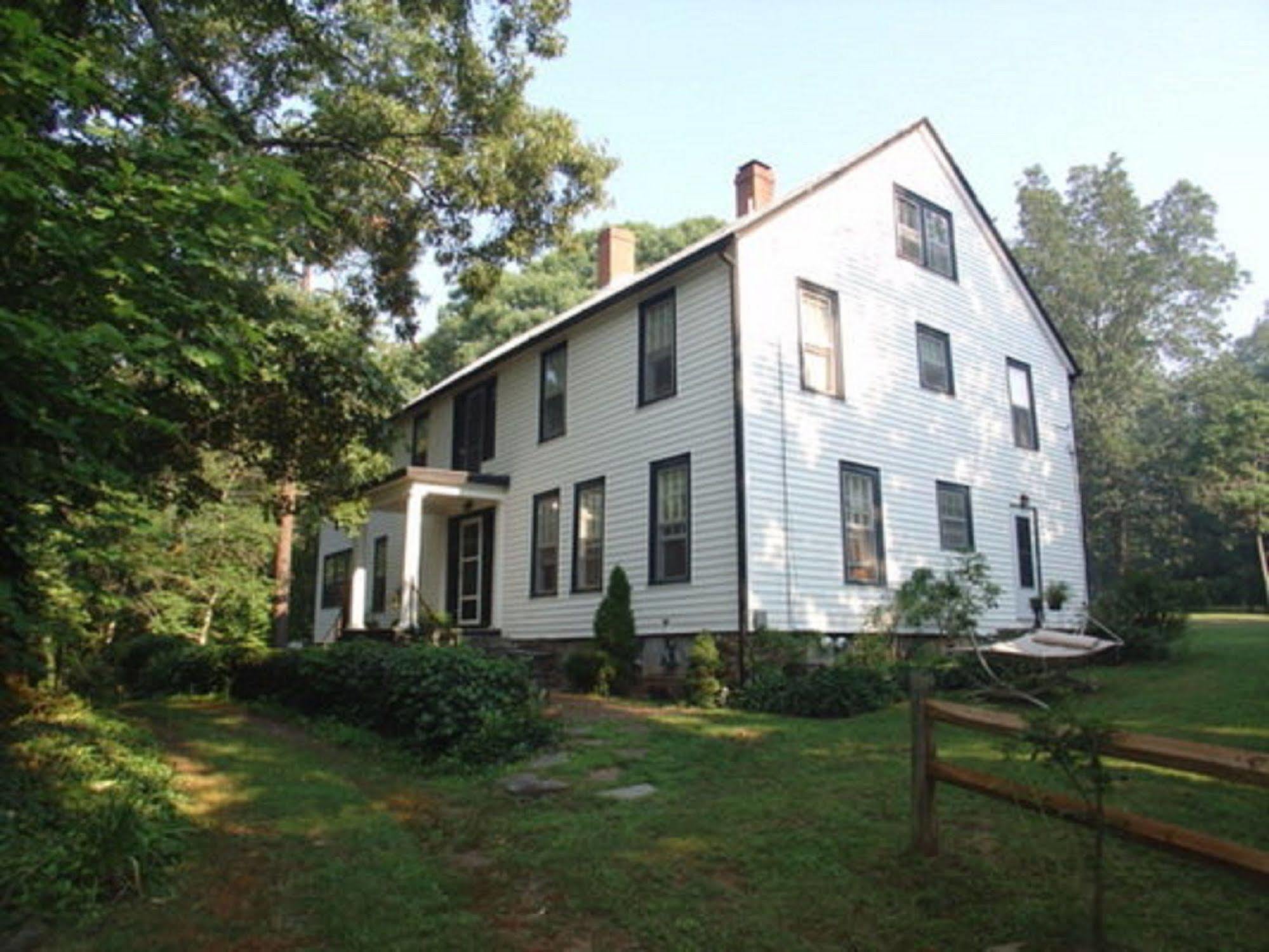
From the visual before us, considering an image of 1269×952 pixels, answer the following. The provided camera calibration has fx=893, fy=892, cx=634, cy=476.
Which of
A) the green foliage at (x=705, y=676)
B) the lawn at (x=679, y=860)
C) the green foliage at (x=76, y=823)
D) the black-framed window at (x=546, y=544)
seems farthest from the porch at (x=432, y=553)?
the green foliage at (x=76, y=823)

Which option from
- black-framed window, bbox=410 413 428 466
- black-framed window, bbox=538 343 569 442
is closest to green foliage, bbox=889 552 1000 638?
black-framed window, bbox=538 343 569 442

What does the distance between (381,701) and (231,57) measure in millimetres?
9346

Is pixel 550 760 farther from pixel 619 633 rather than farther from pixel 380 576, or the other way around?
pixel 380 576

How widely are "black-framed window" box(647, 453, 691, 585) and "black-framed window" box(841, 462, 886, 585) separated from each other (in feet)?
7.97

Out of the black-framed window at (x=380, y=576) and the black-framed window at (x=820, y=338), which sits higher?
the black-framed window at (x=820, y=338)

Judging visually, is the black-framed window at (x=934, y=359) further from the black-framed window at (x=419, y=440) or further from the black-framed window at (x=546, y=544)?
the black-framed window at (x=419, y=440)

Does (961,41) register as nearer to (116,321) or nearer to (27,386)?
(116,321)

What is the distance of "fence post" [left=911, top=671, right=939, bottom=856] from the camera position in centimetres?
508

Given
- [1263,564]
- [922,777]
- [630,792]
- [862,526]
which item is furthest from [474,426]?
[1263,564]

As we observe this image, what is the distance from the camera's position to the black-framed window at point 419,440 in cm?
2127

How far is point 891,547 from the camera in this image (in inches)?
562

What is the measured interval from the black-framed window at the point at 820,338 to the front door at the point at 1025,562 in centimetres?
521

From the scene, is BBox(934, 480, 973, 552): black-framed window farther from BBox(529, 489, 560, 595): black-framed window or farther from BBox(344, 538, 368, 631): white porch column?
BBox(344, 538, 368, 631): white porch column

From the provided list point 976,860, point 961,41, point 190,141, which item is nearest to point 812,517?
point 961,41
